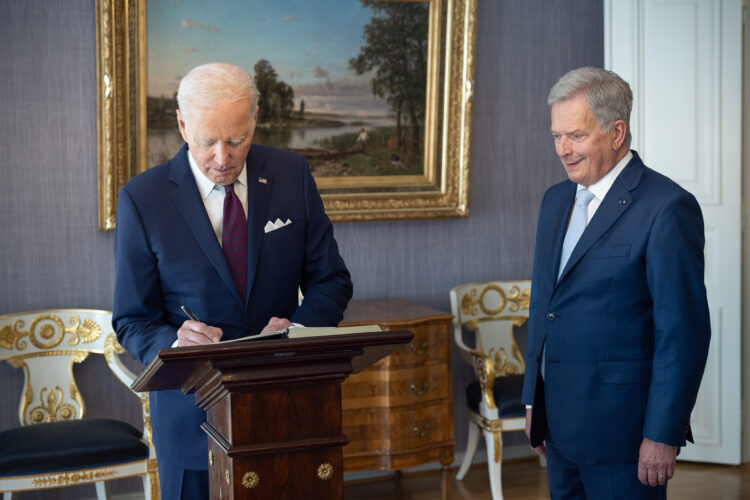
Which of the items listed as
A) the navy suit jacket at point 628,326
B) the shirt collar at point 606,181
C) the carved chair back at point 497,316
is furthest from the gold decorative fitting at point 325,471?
the carved chair back at point 497,316

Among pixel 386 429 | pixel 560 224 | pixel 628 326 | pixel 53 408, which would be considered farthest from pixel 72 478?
pixel 628 326

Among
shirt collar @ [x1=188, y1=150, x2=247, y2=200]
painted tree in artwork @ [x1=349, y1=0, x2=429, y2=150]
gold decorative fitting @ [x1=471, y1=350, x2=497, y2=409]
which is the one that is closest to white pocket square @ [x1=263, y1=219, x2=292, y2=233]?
shirt collar @ [x1=188, y1=150, x2=247, y2=200]

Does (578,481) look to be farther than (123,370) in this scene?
No

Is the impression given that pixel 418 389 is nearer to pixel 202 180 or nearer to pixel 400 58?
pixel 400 58

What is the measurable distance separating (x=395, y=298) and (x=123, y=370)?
5.51 ft

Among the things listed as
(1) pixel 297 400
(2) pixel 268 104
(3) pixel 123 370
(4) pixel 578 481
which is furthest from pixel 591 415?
(2) pixel 268 104

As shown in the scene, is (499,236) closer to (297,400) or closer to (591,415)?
(591,415)

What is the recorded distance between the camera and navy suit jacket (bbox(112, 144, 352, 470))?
209cm

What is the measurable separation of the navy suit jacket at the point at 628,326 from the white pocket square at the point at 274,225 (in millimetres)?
863

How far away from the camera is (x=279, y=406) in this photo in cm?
168

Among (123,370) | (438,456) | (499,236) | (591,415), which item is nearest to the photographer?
(591,415)

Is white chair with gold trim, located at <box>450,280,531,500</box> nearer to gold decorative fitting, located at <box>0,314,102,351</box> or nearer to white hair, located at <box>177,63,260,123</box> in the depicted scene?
gold decorative fitting, located at <box>0,314,102,351</box>

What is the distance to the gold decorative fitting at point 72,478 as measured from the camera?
3.64 metres

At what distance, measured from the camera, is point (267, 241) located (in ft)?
7.20
